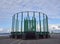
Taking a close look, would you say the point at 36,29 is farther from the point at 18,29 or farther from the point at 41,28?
the point at 18,29

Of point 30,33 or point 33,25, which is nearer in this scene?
point 30,33

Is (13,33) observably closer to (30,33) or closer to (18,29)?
(18,29)

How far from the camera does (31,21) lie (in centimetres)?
4806

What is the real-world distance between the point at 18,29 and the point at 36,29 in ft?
18.1

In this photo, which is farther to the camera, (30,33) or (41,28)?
(41,28)

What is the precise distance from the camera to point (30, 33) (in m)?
41.6

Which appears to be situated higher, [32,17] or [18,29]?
[32,17]

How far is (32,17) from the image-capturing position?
47.6m

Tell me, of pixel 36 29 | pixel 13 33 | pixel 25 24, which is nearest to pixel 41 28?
pixel 36 29

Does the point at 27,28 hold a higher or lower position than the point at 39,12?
lower

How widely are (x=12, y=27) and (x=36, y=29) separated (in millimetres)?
7678

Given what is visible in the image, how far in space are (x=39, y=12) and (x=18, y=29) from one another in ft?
27.6

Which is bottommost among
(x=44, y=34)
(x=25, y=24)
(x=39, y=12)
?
(x=44, y=34)

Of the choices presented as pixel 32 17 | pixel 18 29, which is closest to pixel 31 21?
pixel 32 17
